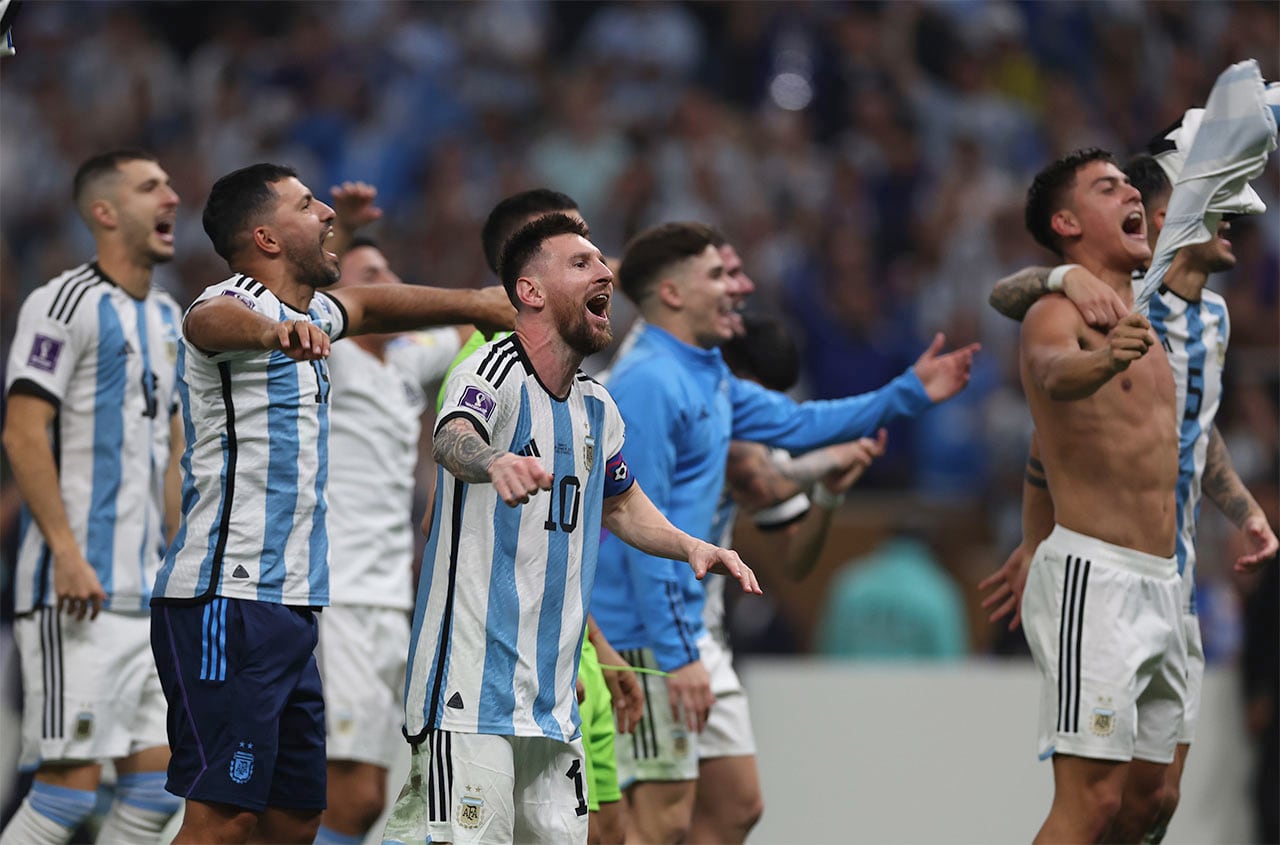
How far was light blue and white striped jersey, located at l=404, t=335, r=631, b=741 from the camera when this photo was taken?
4820mm

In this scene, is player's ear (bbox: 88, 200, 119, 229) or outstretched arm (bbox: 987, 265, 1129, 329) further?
player's ear (bbox: 88, 200, 119, 229)

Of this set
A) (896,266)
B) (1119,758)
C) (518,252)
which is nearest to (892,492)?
(896,266)

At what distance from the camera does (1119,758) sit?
5.75m

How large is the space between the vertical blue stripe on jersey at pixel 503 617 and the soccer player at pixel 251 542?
2.37ft

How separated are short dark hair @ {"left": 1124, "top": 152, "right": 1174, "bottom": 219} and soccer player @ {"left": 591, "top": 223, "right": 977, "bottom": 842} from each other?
2.84 feet

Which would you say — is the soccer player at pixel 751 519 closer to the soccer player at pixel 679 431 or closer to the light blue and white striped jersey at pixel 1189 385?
the soccer player at pixel 679 431

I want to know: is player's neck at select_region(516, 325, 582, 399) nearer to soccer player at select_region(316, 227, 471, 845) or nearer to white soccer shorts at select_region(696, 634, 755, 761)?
white soccer shorts at select_region(696, 634, 755, 761)

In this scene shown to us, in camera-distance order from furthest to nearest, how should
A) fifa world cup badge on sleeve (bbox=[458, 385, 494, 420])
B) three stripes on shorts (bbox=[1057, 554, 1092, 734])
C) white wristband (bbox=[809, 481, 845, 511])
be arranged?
white wristband (bbox=[809, 481, 845, 511]), three stripes on shorts (bbox=[1057, 554, 1092, 734]), fifa world cup badge on sleeve (bbox=[458, 385, 494, 420])

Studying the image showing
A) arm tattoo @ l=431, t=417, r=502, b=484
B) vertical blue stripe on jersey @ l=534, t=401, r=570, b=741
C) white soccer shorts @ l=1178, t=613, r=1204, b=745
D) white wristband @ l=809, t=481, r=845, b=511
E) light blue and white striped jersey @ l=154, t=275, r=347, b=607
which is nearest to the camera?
arm tattoo @ l=431, t=417, r=502, b=484

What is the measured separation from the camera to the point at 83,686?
6.39m

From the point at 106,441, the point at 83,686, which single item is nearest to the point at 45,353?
the point at 106,441

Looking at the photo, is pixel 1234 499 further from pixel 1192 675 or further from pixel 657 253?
pixel 657 253

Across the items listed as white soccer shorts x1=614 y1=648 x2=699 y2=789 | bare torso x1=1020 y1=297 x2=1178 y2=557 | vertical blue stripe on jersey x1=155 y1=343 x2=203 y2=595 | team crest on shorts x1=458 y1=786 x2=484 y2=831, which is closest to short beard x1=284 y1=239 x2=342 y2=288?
vertical blue stripe on jersey x1=155 y1=343 x2=203 y2=595

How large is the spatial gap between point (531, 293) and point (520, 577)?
0.83 m
